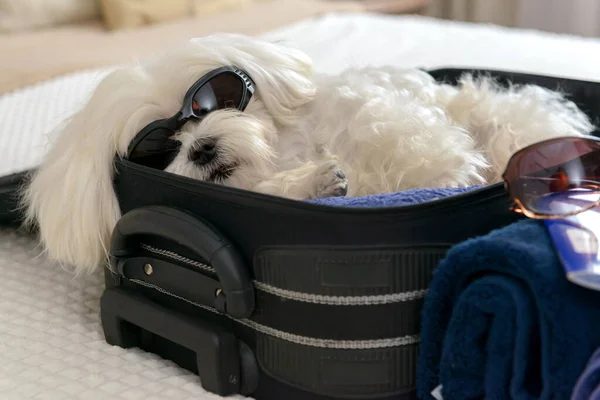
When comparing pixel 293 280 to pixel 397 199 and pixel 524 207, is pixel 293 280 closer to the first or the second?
pixel 397 199

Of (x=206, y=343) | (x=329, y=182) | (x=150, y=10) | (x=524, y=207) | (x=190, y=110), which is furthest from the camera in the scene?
(x=150, y=10)

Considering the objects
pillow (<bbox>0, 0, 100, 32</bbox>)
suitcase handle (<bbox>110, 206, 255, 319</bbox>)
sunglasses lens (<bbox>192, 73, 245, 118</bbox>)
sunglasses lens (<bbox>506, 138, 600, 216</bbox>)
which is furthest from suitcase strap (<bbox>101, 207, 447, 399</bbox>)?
pillow (<bbox>0, 0, 100, 32</bbox>)

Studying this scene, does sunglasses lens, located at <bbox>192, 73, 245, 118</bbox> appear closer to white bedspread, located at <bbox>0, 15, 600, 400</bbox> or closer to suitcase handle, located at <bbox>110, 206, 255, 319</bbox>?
suitcase handle, located at <bbox>110, 206, 255, 319</bbox>

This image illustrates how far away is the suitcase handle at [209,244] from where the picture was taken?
0.89 metres

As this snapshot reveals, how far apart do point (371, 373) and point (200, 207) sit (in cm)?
28

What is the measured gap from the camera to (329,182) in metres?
1.06

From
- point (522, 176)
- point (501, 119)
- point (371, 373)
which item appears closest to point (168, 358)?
point (371, 373)

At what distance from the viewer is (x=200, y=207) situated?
3.06ft

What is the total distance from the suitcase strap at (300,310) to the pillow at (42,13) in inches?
73.3

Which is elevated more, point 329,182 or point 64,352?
point 329,182

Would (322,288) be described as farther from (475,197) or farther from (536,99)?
(536,99)

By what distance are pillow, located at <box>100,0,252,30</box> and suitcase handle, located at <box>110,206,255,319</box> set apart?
74.5 inches

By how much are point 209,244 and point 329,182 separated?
0.23 m

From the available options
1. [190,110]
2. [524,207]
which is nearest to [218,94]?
[190,110]
